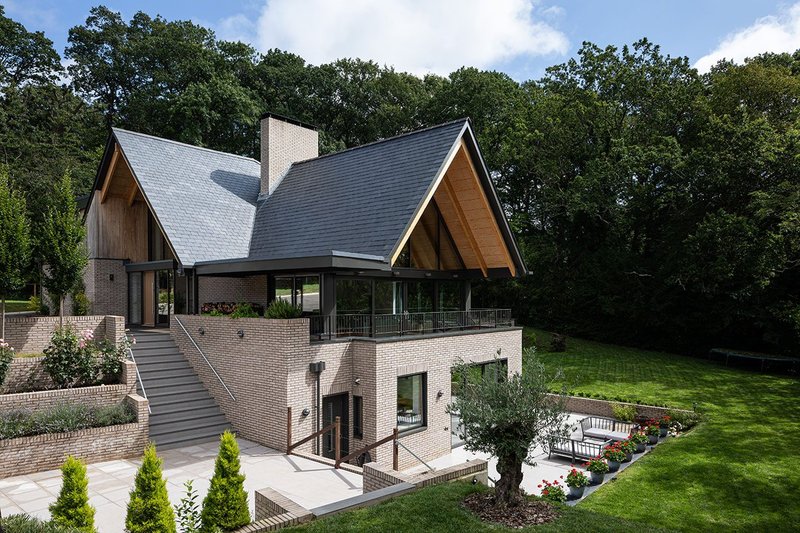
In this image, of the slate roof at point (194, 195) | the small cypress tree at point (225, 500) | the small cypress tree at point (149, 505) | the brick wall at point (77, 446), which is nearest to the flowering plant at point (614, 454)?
the small cypress tree at point (225, 500)

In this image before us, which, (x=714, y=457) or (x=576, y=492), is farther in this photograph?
(x=714, y=457)

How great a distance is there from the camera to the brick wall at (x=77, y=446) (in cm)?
1032

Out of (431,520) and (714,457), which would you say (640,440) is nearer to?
(714,457)

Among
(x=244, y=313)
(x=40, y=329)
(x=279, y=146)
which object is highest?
(x=279, y=146)

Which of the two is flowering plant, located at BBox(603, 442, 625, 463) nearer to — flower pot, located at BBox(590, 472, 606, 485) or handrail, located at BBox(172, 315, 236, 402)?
flower pot, located at BBox(590, 472, 606, 485)

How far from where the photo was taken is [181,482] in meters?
10.2

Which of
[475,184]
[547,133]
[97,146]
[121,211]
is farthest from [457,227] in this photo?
[97,146]

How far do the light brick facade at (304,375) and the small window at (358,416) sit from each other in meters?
0.11

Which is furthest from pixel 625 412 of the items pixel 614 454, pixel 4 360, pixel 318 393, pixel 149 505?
pixel 4 360

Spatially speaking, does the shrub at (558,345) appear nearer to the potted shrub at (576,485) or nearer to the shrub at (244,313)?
the potted shrub at (576,485)

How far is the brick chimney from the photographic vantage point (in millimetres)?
20766

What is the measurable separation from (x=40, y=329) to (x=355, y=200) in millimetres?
9048

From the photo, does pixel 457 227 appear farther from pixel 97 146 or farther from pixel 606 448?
pixel 97 146

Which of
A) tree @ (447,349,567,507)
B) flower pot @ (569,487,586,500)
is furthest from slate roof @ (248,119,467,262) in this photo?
flower pot @ (569,487,586,500)
